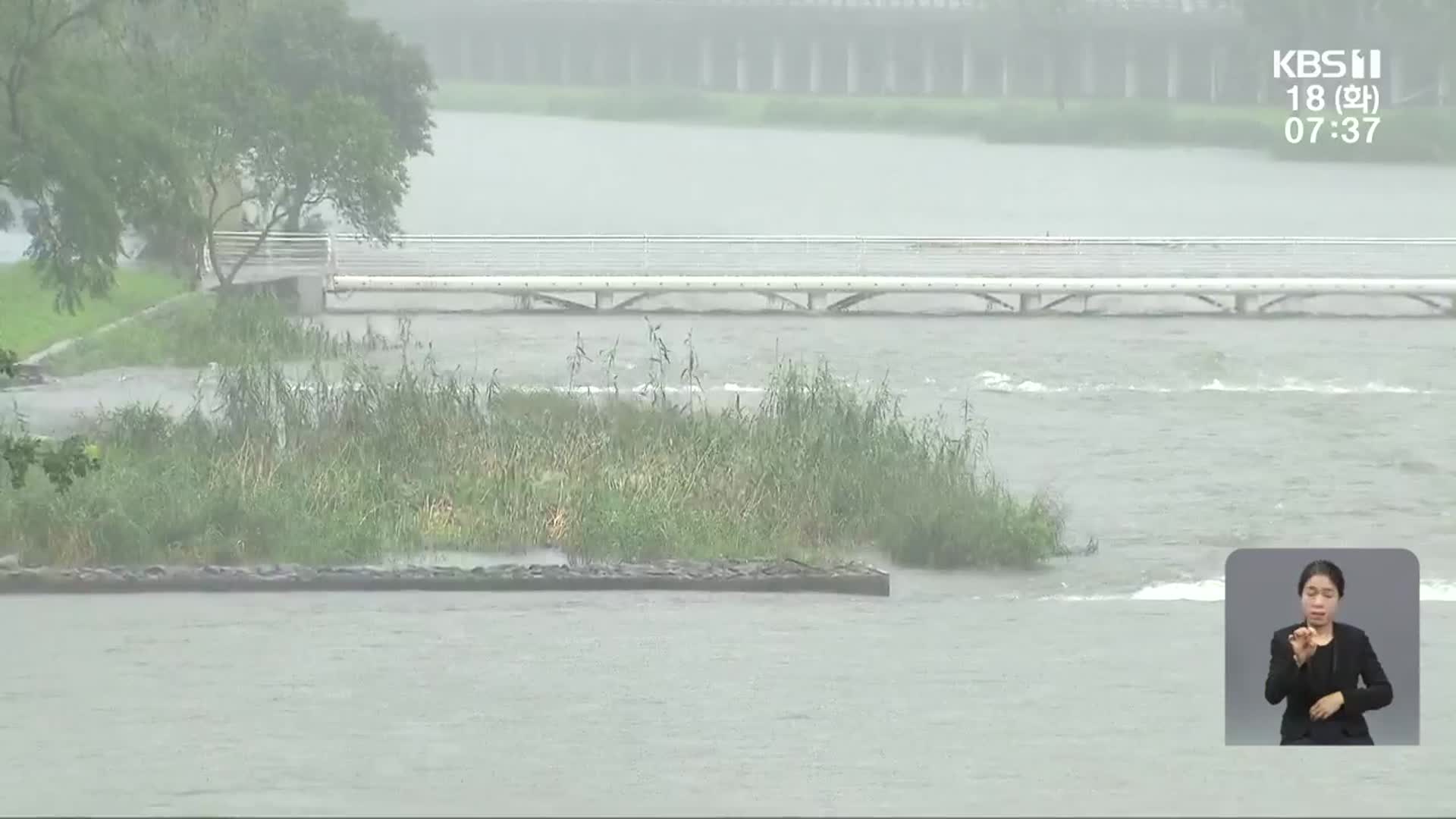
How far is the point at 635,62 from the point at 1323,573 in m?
120

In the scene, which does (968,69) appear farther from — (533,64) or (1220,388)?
(1220,388)

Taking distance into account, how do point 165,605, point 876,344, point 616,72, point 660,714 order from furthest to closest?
point 616,72 → point 876,344 → point 165,605 → point 660,714

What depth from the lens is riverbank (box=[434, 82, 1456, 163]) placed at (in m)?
109

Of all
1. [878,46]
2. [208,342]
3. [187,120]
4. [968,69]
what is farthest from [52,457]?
[968,69]

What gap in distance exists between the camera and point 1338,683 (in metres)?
8.81

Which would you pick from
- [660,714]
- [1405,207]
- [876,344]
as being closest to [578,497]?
[660,714]

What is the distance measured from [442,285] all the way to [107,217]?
27.5 m

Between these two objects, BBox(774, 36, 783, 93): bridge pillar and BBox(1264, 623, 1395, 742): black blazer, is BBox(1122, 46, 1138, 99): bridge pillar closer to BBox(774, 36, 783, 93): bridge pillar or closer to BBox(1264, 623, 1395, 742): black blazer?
BBox(774, 36, 783, 93): bridge pillar

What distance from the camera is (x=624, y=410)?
1025 inches

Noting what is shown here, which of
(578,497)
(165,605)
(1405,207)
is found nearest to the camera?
(165,605)

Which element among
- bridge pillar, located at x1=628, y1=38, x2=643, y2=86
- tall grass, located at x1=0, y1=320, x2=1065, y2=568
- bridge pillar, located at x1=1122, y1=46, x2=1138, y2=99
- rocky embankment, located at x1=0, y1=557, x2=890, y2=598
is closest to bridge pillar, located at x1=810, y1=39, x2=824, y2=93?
bridge pillar, located at x1=628, y1=38, x2=643, y2=86

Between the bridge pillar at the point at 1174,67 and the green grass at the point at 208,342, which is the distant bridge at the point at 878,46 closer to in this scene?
the bridge pillar at the point at 1174,67

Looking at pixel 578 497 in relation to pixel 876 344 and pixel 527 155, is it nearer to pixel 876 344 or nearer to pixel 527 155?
pixel 876 344

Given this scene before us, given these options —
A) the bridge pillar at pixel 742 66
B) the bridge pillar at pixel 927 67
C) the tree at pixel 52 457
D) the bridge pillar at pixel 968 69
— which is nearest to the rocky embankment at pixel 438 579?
the tree at pixel 52 457
